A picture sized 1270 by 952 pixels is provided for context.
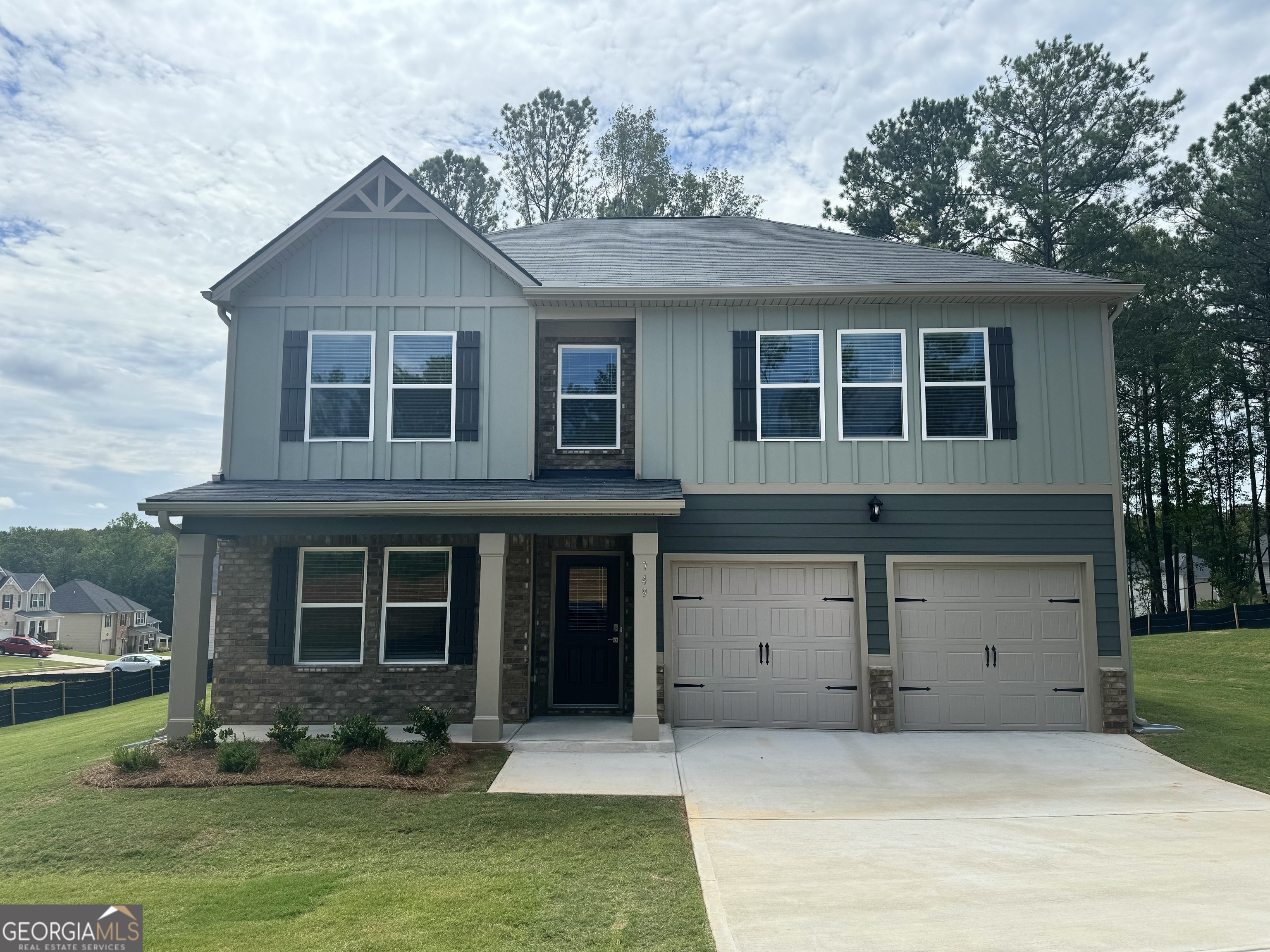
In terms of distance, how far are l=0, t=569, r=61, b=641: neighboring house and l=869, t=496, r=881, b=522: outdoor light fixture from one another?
213 feet

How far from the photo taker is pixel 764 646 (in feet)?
33.4

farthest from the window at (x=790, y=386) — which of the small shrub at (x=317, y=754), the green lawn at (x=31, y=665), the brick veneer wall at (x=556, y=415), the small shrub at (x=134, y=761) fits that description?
the green lawn at (x=31, y=665)

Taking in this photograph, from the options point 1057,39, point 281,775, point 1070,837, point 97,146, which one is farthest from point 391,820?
point 1057,39

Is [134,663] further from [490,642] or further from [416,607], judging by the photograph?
[490,642]

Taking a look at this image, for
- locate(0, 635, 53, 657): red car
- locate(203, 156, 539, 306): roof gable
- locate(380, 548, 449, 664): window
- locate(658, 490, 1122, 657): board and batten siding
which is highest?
locate(203, 156, 539, 306): roof gable

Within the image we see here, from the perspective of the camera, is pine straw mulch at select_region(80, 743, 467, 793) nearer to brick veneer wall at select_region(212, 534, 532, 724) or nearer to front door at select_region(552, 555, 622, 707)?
brick veneer wall at select_region(212, 534, 532, 724)

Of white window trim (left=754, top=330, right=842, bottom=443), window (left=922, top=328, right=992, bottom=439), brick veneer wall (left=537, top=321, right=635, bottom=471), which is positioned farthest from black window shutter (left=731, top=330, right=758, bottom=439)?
window (left=922, top=328, right=992, bottom=439)

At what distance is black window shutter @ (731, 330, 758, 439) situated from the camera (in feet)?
33.8

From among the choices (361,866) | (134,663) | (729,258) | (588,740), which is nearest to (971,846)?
(588,740)

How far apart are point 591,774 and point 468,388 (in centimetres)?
518

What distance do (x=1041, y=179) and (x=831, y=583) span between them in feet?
64.3

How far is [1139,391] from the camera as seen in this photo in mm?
26500
